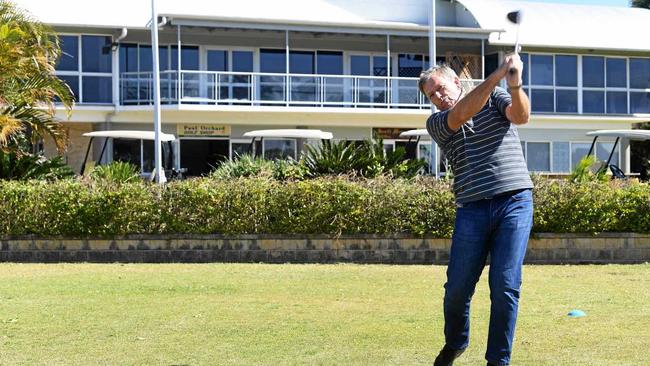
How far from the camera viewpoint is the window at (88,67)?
104ft

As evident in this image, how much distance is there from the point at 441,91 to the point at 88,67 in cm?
2757

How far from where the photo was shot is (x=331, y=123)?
34094 millimetres

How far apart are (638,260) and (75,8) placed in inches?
878

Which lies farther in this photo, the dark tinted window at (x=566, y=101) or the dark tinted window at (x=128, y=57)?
the dark tinted window at (x=566, y=101)

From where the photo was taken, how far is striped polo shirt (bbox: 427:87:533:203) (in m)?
5.83

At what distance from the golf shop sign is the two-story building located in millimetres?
42

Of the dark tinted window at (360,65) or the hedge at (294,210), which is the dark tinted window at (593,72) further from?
the hedge at (294,210)

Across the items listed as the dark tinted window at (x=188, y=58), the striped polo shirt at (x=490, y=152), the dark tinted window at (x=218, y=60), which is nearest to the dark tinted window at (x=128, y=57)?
the dark tinted window at (x=188, y=58)

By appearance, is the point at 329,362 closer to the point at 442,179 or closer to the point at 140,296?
the point at 140,296

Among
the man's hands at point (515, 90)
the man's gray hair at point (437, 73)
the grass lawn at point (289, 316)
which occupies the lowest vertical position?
the grass lawn at point (289, 316)

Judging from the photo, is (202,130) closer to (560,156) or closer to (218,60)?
(218,60)

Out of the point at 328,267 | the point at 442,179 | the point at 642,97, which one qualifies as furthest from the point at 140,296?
the point at 642,97

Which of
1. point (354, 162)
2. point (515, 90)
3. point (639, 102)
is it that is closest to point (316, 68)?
point (639, 102)

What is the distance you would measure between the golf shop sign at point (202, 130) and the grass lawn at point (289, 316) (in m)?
19.0
